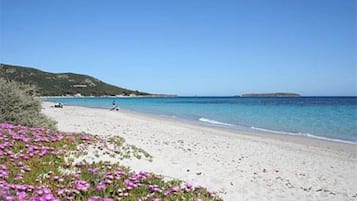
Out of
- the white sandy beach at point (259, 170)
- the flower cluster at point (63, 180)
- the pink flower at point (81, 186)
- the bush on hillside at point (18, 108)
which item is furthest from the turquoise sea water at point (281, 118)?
the pink flower at point (81, 186)

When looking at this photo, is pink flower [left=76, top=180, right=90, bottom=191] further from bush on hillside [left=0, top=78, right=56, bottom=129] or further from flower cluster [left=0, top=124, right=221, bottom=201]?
bush on hillside [left=0, top=78, right=56, bottom=129]

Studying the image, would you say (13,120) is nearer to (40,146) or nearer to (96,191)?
(40,146)

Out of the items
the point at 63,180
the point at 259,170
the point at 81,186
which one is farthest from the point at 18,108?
the point at 81,186

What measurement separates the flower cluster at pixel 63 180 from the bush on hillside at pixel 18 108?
4.08m

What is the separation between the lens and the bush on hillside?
1345 cm

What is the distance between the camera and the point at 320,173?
12.2 metres

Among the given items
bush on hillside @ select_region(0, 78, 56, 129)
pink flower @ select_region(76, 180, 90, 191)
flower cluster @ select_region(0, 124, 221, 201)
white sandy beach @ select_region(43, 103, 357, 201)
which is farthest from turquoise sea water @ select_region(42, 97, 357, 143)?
pink flower @ select_region(76, 180, 90, 191)

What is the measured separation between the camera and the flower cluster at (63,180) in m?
5.79

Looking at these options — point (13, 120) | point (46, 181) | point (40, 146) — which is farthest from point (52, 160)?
point (13, 120)

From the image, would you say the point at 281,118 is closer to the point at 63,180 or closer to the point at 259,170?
the point at 259,170

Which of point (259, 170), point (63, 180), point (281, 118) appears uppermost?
point (63, 180)

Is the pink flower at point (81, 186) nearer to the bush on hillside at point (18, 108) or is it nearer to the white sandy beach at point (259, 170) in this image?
the white sandy beach at point (259, 170)

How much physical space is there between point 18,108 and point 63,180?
8.40 meters

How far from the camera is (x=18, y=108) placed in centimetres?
1396
